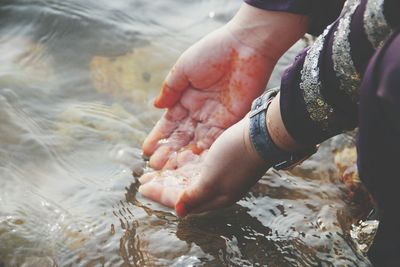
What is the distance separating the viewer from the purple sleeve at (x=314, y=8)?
2.15 metres

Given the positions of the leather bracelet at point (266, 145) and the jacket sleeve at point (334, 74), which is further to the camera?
the leather bracelet at point (266, 145)

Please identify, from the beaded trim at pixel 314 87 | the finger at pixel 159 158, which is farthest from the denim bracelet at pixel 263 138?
the finger at pixel 159 158

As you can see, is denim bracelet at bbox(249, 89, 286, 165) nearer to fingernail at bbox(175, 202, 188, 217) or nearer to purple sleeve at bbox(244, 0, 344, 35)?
fingernail at bbox(175, 202, 188, 217)

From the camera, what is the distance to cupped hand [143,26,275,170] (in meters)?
2.36

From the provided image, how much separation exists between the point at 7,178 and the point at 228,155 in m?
0.92

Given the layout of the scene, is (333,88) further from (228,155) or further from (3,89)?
(3,89)

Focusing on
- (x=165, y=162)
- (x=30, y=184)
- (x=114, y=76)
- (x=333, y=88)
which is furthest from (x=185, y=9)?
(x=333, y=88)

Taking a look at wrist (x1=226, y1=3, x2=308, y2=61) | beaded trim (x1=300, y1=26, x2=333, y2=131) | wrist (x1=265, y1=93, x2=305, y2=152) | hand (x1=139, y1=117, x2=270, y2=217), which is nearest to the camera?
beaded trim (x1=300, y1=26, x2=333, y2=131)

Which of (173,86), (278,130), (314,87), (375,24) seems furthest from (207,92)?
(375,24)

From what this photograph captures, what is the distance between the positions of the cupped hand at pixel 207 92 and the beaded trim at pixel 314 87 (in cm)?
74

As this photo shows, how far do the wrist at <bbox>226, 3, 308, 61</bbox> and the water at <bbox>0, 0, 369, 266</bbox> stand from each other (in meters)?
0.54

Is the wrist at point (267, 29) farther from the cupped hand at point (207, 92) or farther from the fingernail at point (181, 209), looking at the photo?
the fingernail at point (181, 209)

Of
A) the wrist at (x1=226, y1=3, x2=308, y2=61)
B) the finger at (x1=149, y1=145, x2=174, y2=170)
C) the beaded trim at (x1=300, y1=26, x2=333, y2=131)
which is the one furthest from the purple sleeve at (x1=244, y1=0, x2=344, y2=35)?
the finger at (x1=149, y1=145, x2=174, y2=170)

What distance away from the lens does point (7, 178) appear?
214 cm
